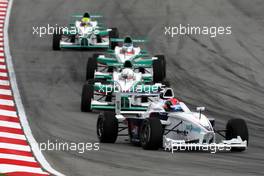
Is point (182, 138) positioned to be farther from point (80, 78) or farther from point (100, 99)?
point (80, 78)

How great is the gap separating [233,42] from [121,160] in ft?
68.0

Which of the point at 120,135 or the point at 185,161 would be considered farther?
the point at 120,135

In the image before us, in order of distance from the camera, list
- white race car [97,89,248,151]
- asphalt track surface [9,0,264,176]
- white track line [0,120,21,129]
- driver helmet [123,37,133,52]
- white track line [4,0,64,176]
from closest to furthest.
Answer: white track line [4,0,64,176], asphalt track surface [9,0,264,176], white race car [97,89,248,151], white track line [0,120,21,129], driver helmet [123,37,133,52]

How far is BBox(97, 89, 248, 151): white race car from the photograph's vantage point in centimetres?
2336

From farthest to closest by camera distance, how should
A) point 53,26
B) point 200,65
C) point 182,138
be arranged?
point 53,26 → point 200,65 → point 182,138

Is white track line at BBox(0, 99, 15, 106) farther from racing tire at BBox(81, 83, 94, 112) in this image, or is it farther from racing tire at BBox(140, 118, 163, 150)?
racing tire at BBox(140, 118, 163, 150)

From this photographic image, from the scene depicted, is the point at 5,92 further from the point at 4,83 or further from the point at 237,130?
the point at 237,130

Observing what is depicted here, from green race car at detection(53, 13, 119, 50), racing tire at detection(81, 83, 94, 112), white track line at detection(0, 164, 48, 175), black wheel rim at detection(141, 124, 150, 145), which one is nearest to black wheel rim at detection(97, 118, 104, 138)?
black wheel rim at detection(141, 124, 150, 145)

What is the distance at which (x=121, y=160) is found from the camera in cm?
2216

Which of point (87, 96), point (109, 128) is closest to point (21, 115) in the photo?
point (87, 96)

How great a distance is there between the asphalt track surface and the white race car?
29 centimetres

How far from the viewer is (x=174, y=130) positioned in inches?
956

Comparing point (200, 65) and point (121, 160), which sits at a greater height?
point (200, 65)

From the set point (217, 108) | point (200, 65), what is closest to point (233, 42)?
point (200, 65)
